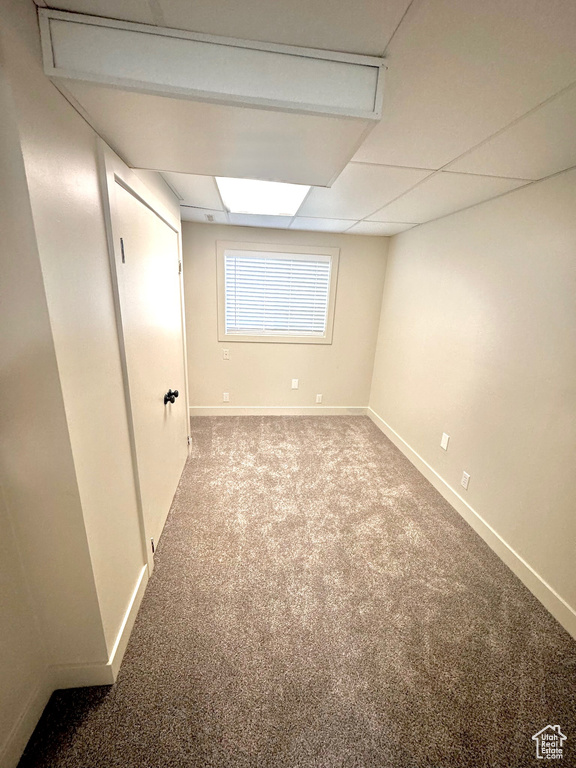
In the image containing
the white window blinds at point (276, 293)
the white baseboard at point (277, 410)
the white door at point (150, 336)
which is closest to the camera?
the white door at point (150, 336)

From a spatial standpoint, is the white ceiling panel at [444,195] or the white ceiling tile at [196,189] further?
the white ceiling tile at [196,189]

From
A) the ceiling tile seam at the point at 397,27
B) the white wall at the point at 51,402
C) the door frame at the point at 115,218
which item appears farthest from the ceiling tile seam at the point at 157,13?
the ceiling tile seam at the point at 397,27

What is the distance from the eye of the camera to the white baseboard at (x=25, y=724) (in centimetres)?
95

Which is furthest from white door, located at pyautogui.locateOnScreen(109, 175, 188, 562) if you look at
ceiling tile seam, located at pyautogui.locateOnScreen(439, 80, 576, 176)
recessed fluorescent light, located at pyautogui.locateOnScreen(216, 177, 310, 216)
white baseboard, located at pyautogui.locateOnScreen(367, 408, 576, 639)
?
white baseboard, located at pyautogui.locateOnScreen(367, 408, 576, 639)

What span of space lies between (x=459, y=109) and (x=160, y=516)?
2511 millimetres

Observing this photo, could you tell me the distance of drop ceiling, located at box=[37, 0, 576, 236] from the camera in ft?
2.38

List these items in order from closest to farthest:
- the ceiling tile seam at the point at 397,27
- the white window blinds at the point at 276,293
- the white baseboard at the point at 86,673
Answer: the ceiling tile seam at the point at 397,27 < the white baseboard at the point at 86,673 < the white window blinds at the point at 276,293

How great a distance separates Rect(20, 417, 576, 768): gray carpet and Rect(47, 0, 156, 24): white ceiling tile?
7.28 ft

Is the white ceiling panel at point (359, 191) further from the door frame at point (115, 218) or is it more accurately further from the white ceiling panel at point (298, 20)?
the door frame at point (115, 218)

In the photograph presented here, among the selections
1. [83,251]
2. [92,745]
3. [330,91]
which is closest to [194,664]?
[92,745]

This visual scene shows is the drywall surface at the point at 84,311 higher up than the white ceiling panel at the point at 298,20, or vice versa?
the white ceiling panel at the point at 298,20

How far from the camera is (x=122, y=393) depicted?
131 cm

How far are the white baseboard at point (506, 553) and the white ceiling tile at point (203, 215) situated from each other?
2.94 metres

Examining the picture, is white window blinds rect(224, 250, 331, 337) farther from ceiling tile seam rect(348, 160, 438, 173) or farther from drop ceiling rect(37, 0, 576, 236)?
ceiling tile seam rect(348, 160, 438, 173)
